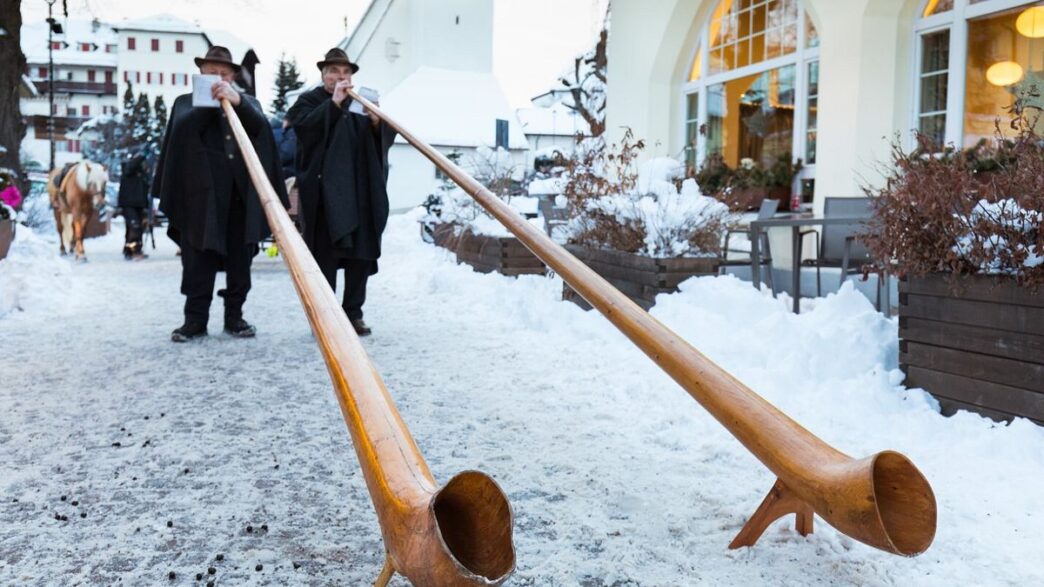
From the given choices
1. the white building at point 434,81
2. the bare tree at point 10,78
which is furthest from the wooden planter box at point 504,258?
the white building at point 434,81

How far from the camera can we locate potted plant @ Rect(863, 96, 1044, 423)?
3.34 meters

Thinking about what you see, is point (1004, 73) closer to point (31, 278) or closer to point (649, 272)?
point (649, 272)

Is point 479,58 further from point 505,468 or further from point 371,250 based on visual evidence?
point 505,468

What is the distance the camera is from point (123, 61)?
305 ft

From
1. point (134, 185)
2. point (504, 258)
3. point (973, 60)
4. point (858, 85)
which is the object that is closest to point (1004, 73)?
point (973, 60)

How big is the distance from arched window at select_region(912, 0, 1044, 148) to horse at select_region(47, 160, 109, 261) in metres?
11.1

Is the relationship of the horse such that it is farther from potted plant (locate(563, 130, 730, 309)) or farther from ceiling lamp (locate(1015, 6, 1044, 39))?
ceiling lamp (locate(1015, 6, 1044, 39))

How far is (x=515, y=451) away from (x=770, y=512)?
129 centimetres

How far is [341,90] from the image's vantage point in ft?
19.1

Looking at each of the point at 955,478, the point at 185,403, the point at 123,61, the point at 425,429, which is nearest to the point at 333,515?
the point at 425,429

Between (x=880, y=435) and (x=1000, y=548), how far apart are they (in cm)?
109

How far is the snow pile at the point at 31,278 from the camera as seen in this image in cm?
736

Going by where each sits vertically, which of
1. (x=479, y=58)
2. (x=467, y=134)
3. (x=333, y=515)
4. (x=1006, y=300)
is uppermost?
(x=479, y=58)

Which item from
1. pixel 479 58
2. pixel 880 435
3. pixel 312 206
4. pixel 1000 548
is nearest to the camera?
pixel 1000 548
